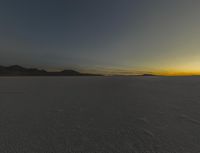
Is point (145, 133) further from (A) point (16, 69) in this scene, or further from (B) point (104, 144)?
(A) point (16, 69)

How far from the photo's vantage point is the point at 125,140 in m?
1.98

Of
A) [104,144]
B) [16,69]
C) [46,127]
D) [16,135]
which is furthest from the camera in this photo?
[16,69]

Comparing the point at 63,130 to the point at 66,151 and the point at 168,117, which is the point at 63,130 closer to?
the point at 66,151

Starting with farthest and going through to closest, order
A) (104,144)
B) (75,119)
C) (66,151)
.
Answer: (75,119)
(104,144)
(66,151)

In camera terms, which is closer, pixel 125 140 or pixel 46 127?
pixel 125 140

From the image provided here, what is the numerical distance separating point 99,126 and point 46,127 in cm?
117

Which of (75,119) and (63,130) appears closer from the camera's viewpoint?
(63,130)

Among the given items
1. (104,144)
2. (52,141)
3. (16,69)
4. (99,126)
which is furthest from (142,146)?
(16,69)

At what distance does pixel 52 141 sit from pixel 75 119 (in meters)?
0.97

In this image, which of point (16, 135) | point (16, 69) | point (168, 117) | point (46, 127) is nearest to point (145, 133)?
point (168, 117)

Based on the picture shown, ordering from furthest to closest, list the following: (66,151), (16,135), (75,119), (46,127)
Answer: (75,119) < (46,127) < (16,135) < (66,151)

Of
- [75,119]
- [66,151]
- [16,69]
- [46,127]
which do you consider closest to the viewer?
[66,151]

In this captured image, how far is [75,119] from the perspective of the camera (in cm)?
290

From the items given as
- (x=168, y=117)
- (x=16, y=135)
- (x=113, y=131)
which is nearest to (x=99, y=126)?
(x=113, y=131)
